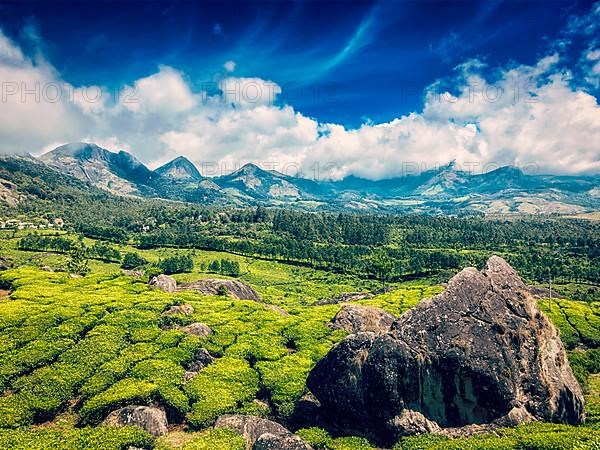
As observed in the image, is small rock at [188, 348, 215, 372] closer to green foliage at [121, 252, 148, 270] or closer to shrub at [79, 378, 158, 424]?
shrub at [79, 378, 158, 424]

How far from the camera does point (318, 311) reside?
58.7m

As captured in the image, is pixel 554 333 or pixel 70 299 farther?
pixel 70 299

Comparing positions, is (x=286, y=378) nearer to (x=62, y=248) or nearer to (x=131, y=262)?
(x=131, y=262)

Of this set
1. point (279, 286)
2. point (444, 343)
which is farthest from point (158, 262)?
point (444, 343)

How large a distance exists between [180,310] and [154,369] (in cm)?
1595

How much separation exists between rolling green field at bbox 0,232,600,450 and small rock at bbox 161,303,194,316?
2.90 feet

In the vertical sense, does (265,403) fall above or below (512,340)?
below

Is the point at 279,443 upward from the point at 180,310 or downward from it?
downward

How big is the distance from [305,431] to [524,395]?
15.8m

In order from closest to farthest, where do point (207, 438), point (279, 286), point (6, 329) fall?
1. point (207, 438)
2. point (6, 329)
3. point (279, 286)

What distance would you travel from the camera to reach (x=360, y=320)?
48.8 m

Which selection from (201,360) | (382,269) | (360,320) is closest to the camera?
(201,360)

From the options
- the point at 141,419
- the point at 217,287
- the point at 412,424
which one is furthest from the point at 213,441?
the point at 217,287

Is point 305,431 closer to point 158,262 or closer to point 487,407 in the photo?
point 487,407
